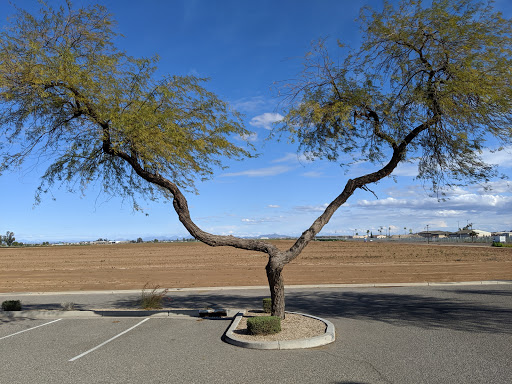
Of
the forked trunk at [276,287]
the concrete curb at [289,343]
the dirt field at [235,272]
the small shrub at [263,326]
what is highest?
the forked trunk at [276,287]

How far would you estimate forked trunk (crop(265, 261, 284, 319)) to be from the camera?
36.3ft

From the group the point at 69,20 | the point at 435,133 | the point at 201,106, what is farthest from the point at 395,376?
the point at 69,20

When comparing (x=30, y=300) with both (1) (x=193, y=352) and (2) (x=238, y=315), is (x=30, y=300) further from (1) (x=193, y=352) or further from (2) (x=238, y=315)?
(1) (x=193, y=352)

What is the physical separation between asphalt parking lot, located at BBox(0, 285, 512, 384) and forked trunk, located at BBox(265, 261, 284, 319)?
1.48 meters

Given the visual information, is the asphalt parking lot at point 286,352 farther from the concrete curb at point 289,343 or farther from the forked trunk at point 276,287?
the forked trunk at point 276,287

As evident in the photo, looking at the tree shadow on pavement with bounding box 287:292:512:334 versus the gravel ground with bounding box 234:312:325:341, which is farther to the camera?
the tree shadow on pavement with bounding box 287:292:512:334

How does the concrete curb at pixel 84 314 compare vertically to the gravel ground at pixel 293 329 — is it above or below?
below

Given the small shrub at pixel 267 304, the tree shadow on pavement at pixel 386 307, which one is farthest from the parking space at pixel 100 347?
the tree shadow on pavement at pixel 386 307

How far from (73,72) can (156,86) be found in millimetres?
2188

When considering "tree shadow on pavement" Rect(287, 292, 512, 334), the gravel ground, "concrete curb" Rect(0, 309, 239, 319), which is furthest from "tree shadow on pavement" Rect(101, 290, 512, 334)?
"concrete curb" Rect(0, 309, 239, 319)

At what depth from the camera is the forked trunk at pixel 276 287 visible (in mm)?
11078

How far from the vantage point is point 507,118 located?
11.3 meters

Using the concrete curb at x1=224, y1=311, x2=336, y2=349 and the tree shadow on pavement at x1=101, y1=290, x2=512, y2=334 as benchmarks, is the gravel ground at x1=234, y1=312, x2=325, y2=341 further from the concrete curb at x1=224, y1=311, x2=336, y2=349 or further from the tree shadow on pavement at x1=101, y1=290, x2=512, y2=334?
the tree shadow on pavement at x1=101, y1=290, x2=512, y2=334

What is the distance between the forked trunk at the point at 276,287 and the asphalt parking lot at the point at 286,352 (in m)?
1.48
